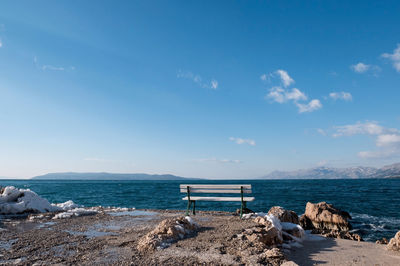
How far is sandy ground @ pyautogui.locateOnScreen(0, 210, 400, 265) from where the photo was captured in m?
5.31

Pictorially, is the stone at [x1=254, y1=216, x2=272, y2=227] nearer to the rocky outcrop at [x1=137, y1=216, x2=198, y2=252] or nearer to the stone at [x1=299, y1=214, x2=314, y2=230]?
the rocky outcrop at [x1=137, y1=216, x2=198, y2=252]

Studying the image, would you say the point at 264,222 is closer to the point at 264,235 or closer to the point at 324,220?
the point at 264,235

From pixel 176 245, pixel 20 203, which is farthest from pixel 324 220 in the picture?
pixel 20 203

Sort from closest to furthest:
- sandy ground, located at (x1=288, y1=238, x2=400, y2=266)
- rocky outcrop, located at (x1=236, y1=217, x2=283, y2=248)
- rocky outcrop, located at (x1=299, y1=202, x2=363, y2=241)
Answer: sandy ground, located at (x1=288, y1=238, x2=400, y2=266) → rocky outcrop, located at (x1=236, y1=217, x2=283, y2=248) → rocky outcrop, located at (x1=299, y1=202, x2=363, y2=241)

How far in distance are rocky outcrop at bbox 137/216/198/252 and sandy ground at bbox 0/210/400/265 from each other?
225 mm

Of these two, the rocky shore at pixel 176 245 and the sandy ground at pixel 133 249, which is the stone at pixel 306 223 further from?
the sandy ground at pixel 133 249

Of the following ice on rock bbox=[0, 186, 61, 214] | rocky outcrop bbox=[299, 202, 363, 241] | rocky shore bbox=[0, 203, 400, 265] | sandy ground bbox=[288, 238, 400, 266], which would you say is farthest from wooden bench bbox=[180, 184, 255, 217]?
ice on rock bbox=[0, 186, 61, 214]

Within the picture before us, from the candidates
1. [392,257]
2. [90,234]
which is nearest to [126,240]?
[90,234]

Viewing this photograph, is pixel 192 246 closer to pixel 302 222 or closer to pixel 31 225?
pixel 31 225

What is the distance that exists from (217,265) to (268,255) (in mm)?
1200

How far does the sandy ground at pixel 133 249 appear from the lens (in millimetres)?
5312

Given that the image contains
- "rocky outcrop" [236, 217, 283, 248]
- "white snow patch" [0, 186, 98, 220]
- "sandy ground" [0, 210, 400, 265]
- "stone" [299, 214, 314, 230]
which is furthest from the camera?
"stone" [299, 214, 314, 230]

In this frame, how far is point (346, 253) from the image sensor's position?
6.61 metres

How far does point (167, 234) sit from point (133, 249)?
967 millimetres
